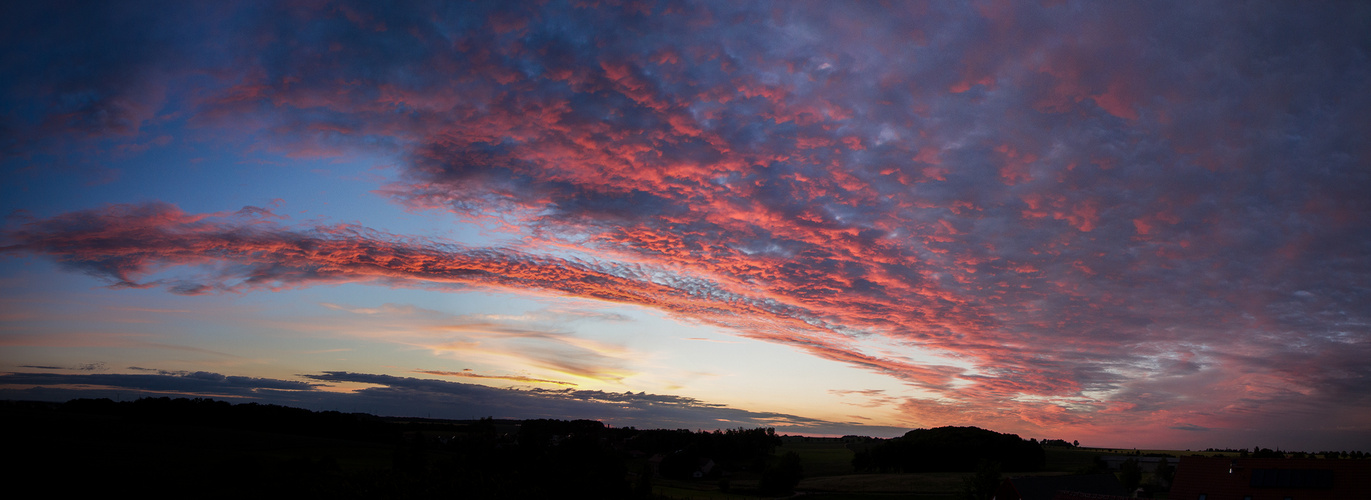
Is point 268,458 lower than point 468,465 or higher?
lower

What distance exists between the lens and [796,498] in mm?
82000

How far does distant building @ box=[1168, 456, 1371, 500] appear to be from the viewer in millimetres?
37500

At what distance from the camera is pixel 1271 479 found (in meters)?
40.2

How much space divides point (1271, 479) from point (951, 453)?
279ft

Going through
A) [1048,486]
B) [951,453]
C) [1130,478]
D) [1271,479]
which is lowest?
[951,453]

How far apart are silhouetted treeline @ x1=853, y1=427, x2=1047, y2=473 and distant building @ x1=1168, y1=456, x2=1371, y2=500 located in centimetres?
7711

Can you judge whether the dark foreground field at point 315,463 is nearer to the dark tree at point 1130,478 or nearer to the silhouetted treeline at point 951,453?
the silhouetted treeline at point 951,453

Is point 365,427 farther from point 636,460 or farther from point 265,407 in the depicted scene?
point 636,460

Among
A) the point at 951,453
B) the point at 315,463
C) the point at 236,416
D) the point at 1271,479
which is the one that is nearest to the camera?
the point at 1271,479

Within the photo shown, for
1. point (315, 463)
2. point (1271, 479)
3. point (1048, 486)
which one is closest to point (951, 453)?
point (1048, 486)

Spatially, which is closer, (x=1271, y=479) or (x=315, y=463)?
(x=1271, y=479)

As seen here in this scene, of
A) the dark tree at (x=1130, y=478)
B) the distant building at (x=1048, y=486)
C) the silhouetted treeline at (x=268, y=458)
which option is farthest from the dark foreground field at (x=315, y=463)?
the dark tree at (x=1130, y=478)

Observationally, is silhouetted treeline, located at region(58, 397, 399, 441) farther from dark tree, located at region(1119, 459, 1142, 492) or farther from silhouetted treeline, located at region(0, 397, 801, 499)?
dark tree, located at region(1119, 459, 1142, 492)

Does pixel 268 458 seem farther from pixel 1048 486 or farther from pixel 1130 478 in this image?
pixel 1130 478
